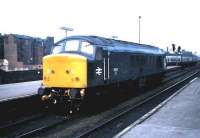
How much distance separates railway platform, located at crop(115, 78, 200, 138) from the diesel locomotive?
2.60 m

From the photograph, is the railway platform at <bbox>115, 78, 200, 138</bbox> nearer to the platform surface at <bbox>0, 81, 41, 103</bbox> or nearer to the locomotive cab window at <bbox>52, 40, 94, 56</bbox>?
the locomotive cab window at <bbox>52, 40, 94, 56</bbox>

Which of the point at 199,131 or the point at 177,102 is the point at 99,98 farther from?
the point at 199,131

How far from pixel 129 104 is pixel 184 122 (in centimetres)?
659

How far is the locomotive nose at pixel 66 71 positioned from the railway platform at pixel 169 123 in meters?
2.90

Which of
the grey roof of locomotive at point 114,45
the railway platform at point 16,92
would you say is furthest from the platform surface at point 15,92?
the grey roof of locomotive at point 114,45

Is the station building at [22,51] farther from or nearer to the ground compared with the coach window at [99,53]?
farther from the ground

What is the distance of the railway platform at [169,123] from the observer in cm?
1121

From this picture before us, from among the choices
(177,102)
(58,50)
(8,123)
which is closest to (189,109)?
(177,102)

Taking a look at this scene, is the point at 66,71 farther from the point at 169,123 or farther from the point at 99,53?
the point at 169,123

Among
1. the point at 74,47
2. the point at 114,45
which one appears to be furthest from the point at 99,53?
the point at 114,45

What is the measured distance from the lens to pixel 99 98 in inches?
660

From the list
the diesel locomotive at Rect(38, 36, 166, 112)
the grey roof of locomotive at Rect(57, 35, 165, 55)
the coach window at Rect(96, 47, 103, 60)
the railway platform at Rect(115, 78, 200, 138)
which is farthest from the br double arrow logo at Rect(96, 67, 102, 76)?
the railway platform at Rect(115, 78, 200, 138)

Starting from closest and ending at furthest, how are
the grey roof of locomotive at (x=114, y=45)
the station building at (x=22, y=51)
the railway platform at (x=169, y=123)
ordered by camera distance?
the railway platform at (x=169, y=123)
the grey roof of locomotive at (x=114, y=45)
the station building at (x=22, y=51)

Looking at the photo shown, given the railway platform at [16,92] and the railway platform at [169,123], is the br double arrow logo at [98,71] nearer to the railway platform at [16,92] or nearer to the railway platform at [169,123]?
the railway platform at [169,123]
